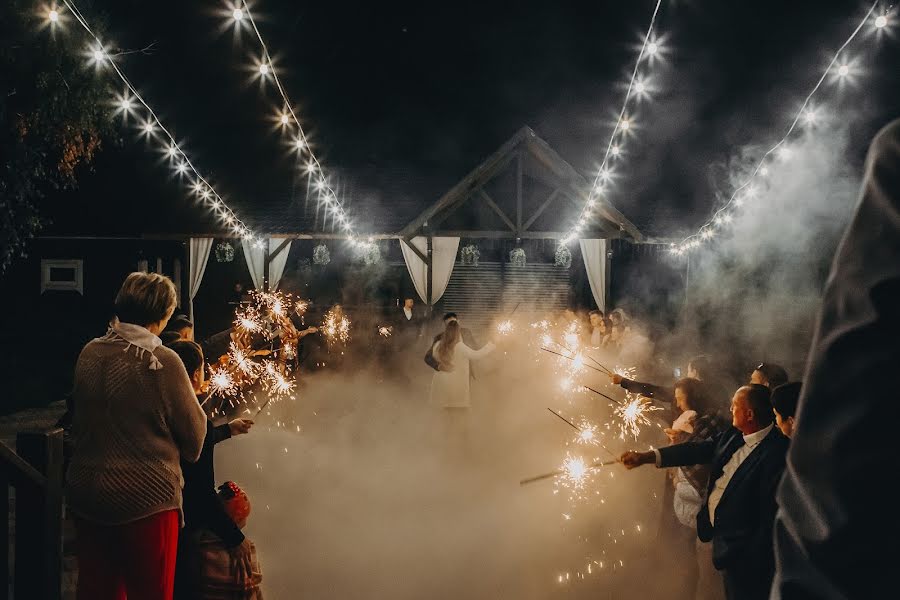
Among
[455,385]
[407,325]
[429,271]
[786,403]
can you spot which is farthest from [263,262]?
[786,403]

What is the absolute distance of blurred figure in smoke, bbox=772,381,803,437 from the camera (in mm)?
3643

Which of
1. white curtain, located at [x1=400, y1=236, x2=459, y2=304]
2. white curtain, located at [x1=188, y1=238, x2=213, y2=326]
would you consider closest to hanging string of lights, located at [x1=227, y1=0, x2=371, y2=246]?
white curtain, located at [x1=400, y1=236, x2=459, y2=304]

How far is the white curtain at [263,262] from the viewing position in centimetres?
1680

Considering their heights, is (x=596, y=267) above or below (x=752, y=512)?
above

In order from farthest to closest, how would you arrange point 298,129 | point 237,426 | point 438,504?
point 298,129
point 438,504
point 237,426

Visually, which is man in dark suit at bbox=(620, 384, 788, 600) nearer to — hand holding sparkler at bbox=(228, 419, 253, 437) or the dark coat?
the dark coat

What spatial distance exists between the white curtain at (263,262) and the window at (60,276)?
5215 millimetres

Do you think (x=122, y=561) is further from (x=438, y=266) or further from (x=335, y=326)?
(x=438, y=266)

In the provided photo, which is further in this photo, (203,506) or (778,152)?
(778,152)

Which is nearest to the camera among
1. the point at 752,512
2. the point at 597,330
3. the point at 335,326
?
the point at 752,512

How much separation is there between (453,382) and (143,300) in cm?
664

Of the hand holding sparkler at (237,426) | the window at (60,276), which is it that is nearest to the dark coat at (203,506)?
the hand holding sparkler at (237,426)

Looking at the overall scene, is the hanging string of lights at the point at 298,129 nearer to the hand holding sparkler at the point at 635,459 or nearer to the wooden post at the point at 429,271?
the wooden post at the point at 429,271

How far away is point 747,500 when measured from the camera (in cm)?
351
